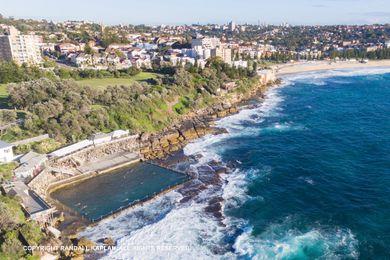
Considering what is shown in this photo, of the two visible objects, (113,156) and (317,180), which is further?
(113,156)

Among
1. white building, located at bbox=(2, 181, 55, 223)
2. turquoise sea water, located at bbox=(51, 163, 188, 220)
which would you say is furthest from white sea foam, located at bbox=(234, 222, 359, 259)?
white building, located at bbox=(2, 181, 55, 223)

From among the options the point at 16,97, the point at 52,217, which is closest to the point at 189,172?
the point at 52,217

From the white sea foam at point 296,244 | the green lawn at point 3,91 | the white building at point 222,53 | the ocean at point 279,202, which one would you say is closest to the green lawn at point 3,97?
the green lawn at point 3,91

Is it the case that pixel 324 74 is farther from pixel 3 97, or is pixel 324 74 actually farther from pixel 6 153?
pixel 6 153

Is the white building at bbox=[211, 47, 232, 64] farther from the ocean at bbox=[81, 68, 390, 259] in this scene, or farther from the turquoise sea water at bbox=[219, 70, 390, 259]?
the ocean at bbox=[81, 68, 390, 259]

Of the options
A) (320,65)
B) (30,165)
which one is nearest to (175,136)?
(30,165)

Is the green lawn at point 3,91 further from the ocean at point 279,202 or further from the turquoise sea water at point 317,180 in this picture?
the turquoise sea water at point 317,180
